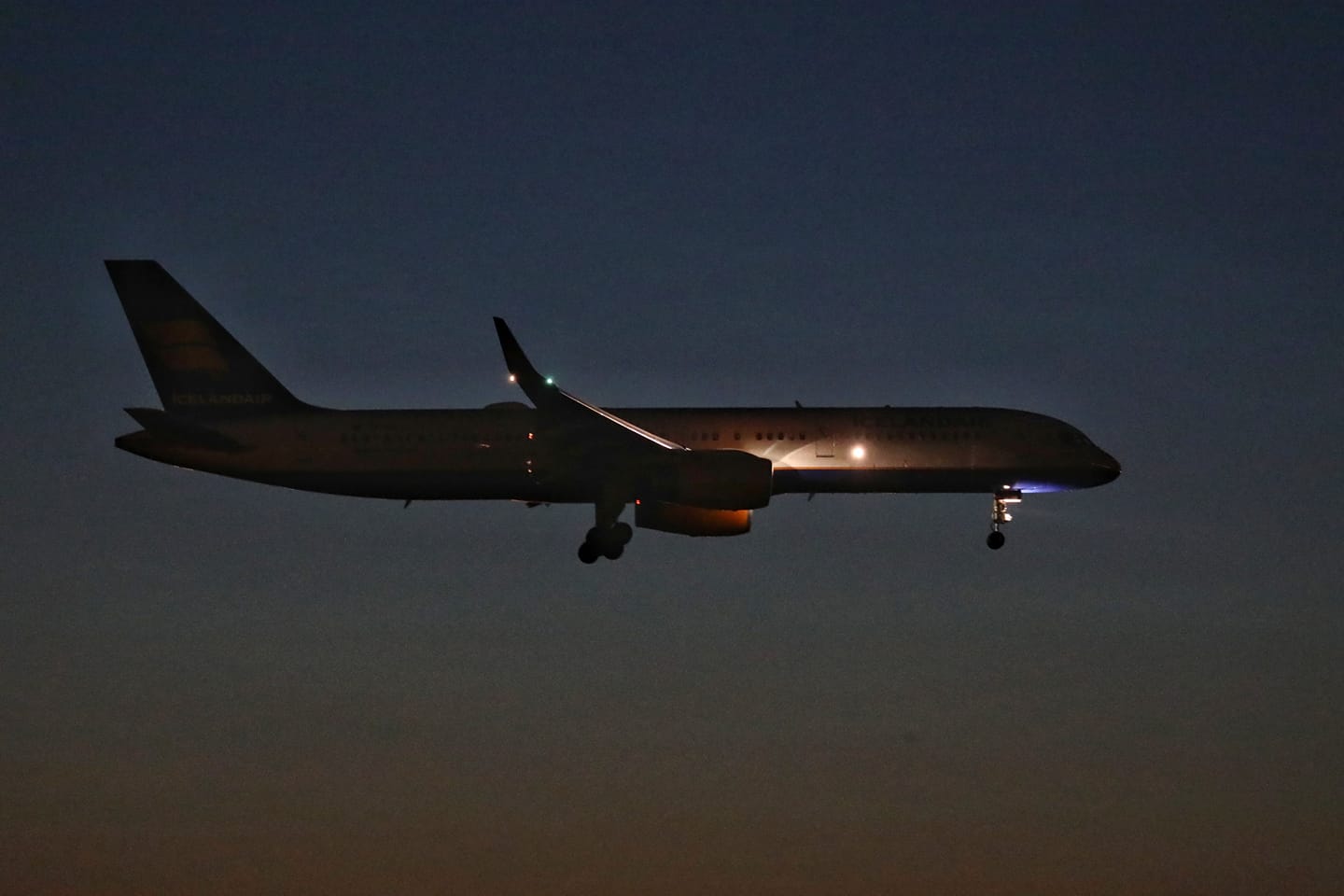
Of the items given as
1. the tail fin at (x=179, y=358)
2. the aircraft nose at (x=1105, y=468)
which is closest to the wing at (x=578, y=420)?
the tail fin at (x=179, y=358)

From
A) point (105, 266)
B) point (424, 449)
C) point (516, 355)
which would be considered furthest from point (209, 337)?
point (516, 355)

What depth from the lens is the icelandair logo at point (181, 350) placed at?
57.5 m

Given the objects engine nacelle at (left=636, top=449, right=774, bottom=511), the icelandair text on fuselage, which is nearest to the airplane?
the icelandair text on fuselage

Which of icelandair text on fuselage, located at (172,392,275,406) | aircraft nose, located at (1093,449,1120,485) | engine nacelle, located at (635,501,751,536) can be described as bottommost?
engine nacelle, located at (635,501,751,536)

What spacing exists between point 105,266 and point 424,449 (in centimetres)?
1325

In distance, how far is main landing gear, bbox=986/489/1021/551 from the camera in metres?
57.2

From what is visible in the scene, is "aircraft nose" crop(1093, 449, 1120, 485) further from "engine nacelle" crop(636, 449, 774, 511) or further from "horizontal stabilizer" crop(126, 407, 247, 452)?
"horizontal stabilizer" crop(126, 407, 247, 452)

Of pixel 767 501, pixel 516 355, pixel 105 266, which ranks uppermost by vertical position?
pixel 105 266

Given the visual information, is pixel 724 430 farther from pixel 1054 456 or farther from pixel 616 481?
pixel 1054 456

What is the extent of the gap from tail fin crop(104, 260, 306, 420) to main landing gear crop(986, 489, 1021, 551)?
2485cm

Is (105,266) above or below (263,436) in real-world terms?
above

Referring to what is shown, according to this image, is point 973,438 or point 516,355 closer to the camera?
point 516,355

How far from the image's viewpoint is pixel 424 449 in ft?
184

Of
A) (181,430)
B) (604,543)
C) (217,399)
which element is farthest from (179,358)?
(604,543)
